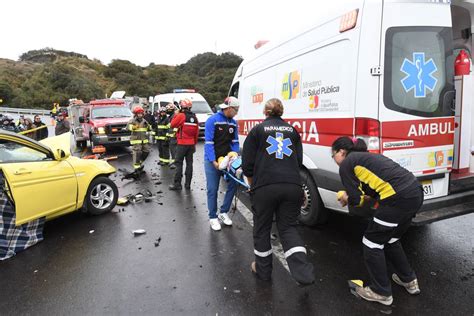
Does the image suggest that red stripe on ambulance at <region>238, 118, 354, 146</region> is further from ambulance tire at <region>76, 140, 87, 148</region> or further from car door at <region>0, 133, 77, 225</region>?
ambulance tire at <region>76, 140, 87, 148</region>

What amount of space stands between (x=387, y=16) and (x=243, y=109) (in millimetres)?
3509

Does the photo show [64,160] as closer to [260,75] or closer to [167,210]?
[167,210]

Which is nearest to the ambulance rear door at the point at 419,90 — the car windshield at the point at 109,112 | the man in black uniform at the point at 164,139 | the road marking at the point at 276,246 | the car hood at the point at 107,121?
the road marking at the point at 276,246

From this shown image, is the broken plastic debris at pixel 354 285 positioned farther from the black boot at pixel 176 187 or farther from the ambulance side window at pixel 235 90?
the ambulance side window at pixel 235 90

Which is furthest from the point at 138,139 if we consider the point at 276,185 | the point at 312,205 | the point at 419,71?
the point at 419,71

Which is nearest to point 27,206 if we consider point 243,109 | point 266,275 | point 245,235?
point 245,235

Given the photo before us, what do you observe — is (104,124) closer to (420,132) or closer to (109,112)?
(109,112)

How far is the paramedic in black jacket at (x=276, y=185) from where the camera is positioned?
9.58 feet

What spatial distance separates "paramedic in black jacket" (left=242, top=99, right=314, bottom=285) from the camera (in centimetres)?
292

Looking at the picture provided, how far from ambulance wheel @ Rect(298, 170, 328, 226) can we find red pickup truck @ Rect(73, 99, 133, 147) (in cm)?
955

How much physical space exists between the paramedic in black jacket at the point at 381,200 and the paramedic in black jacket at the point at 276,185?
423 mm

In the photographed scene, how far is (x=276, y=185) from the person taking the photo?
292cm

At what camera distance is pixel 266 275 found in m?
3.14

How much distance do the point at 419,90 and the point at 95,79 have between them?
5934 cm
